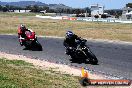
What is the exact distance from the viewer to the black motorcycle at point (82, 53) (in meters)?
18.2

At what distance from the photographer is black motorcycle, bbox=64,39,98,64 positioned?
18172mm

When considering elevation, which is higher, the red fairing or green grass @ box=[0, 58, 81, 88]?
the red fairing

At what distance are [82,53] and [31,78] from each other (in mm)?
5552

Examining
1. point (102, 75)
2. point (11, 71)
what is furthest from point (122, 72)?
point (11, 71)

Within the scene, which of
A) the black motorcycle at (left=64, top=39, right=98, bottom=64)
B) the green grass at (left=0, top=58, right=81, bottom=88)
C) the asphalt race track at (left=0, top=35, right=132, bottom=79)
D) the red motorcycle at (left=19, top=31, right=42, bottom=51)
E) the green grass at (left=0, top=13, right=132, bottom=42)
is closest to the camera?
the green grass at (left=0, top=58, right=81, bottom=88)

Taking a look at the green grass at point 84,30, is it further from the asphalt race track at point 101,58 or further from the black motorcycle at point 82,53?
the black motorcycle at point 82,53

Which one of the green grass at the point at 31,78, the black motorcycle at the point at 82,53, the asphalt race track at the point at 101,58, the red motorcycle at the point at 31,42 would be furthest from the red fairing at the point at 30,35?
the green grass at the point at 31,78

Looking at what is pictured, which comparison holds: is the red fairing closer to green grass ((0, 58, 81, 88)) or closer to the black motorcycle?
the black motorcycle

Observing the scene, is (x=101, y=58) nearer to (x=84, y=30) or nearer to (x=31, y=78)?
(x=31, y=78)

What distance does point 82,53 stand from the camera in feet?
61.0

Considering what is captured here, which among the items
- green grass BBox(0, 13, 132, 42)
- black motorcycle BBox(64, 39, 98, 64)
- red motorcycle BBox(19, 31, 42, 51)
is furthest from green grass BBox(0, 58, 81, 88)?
green grass BBox(0, 13, 132, 42)

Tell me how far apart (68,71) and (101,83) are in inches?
163

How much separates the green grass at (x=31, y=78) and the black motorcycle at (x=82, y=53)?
113 inches

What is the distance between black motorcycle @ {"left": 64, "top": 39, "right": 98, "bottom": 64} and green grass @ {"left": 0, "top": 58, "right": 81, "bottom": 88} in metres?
2.86
